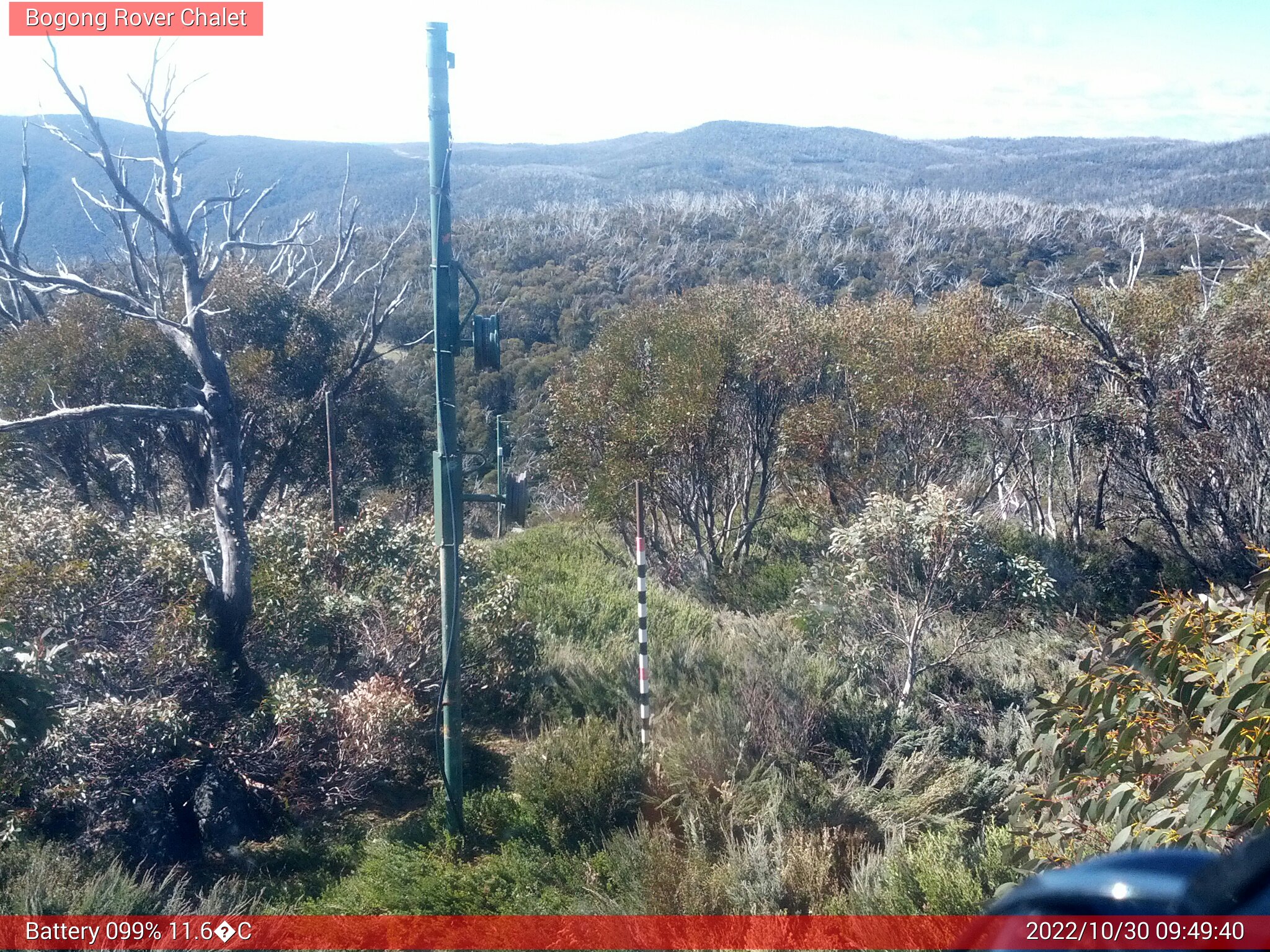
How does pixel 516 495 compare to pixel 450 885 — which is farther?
pixel 516 495

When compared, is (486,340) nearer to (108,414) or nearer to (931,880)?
(108,414)

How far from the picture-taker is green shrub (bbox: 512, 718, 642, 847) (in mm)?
4926

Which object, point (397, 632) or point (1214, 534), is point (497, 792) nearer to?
point (397, 632)

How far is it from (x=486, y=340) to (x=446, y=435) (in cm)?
55

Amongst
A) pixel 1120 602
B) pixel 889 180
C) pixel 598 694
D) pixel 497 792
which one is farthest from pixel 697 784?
pixel 889 180

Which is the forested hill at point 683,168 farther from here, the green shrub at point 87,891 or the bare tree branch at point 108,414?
the green shrub at point 87,891

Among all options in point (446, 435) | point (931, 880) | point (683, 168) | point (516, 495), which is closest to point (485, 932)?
point (931, 880)

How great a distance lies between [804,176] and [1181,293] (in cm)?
5410

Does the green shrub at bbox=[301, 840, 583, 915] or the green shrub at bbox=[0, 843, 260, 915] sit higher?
the green shrub at bbox=[0, 843, 260, 915]

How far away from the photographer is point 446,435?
5.11 m

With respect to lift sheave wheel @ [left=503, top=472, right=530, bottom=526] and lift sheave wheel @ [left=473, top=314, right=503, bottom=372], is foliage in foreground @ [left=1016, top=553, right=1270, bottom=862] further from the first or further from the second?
lift sheave wheel @ [left=473, top=314, right=503, bottom=372]

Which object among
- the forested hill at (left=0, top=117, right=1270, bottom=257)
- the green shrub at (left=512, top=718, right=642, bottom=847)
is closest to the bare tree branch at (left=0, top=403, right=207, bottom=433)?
the green shrub at (left=512, top=718, right=642, bottom=847)

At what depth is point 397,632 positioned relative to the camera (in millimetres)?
6406

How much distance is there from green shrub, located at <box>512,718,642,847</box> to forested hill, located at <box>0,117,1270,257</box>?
2721cm
